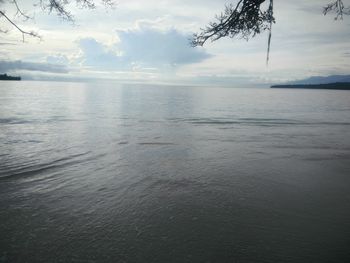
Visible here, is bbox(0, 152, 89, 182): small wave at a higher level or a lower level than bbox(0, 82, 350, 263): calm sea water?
lower

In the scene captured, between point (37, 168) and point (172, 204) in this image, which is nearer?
point (172, 204)

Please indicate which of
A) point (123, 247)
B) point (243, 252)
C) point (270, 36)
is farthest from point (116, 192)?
point (270, 36)

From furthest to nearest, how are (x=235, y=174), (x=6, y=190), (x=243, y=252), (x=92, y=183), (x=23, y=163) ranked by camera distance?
(x=23, y=163), (x=235, y=174), (x=92, y=183), (x=6, y=190), (x=243, y=252)

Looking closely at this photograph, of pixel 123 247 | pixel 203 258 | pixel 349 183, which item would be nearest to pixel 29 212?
pixel 123 247

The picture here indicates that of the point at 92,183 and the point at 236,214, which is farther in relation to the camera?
the point at 92,183

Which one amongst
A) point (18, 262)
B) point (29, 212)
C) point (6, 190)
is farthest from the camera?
point (6, 190)

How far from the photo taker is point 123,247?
5574 millimetres

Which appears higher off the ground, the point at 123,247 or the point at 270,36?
the point at 270,36

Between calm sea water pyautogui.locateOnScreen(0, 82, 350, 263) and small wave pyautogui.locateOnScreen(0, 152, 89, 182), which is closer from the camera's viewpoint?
calm sea water pyautogui.locateOnScreen(0, 82, 350, 263)

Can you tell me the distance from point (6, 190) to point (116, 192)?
10.5 feet

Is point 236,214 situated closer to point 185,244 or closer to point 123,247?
point 185,244

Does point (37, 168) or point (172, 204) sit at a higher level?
point (172, 204)

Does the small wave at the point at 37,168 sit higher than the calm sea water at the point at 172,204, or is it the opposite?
the calm sea water at the point at 172,204

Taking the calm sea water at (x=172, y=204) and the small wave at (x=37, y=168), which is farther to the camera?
the small wave at (x=37, y=168)
